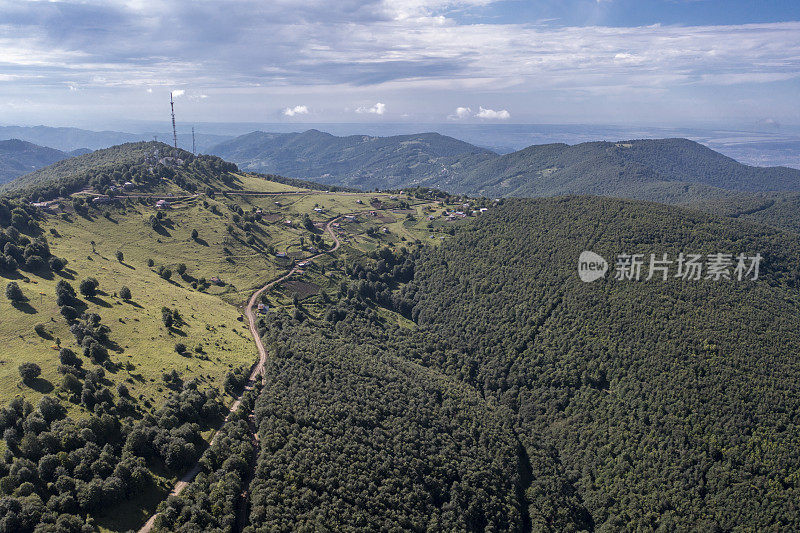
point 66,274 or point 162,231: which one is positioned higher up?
point 162,231

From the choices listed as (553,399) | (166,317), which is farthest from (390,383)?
(166,317)

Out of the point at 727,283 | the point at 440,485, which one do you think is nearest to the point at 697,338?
the point at 727,283

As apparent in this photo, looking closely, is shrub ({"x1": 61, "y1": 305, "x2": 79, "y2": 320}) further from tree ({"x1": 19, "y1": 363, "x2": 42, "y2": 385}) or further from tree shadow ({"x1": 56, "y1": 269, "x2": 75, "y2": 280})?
tree shadow ({"x1": 56, "y1": 269, "x2": 75, "y2": 280})

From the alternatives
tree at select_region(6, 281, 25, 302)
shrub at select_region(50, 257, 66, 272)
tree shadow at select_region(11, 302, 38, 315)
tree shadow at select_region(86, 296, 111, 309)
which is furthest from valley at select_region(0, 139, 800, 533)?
shrub at select_region(50, 257, 66, 272)

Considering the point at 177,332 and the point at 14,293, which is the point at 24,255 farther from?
the point at 177,332

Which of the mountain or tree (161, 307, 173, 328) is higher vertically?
tree (161, 307, 173, 328)
